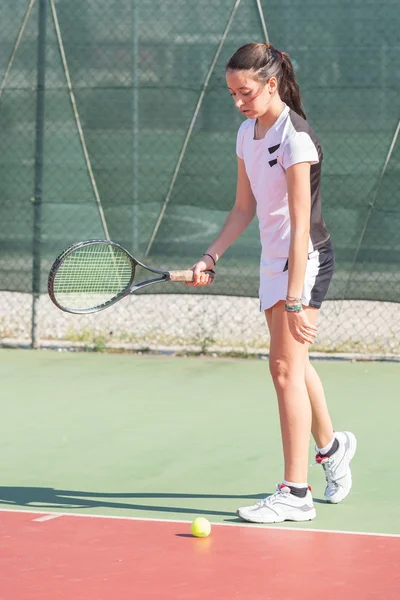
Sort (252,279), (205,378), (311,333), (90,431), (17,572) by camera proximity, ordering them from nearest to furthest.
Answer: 1. (17,572)
2. (311,333)
3. (90,431)
4. (205,378)
5. (252,279)

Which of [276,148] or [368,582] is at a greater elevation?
[276,148]

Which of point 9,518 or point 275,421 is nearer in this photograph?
point 9,518

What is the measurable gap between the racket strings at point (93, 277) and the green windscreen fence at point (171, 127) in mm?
2194

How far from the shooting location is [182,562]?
12.3 ft

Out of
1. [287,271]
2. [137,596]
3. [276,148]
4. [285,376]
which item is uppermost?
[276,148]

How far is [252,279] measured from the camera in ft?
25.7

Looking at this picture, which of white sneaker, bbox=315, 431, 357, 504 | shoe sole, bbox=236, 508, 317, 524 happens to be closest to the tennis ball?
shoe sole, bbox=236, 508, 317, 524

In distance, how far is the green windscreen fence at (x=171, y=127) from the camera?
7617 millimetres

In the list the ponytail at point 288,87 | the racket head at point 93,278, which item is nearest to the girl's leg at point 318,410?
the racket head at point 93,278

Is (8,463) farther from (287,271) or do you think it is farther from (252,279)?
(252,279)

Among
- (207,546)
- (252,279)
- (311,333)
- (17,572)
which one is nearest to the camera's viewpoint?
(17,572)

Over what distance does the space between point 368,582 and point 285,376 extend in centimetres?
96

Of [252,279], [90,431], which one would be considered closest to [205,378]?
[252,279]

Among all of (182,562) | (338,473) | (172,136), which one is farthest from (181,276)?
(172,136)
